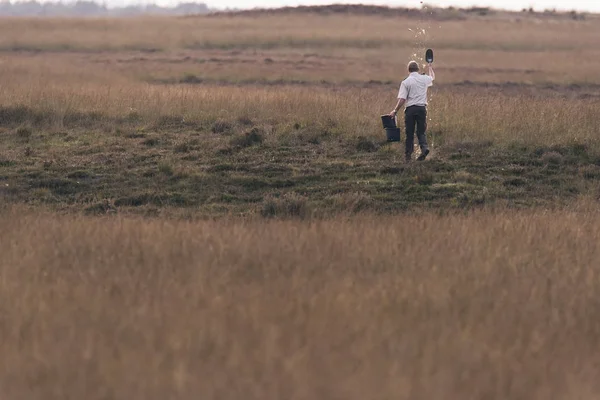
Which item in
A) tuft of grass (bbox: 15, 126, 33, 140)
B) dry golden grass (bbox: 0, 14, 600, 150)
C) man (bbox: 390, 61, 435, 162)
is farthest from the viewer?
dry golden grass (bbox: 0, 14, 600, 150)

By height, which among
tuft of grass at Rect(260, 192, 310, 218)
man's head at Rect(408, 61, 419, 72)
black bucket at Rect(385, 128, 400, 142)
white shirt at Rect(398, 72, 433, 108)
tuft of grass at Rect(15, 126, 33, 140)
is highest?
man's head at Rect(408, 61, 419, 72)

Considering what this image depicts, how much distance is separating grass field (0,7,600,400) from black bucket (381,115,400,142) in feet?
0.75

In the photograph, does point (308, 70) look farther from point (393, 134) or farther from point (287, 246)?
point (287, 246)

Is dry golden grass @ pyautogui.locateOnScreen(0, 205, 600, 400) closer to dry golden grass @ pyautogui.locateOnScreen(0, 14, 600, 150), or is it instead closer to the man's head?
the man's head

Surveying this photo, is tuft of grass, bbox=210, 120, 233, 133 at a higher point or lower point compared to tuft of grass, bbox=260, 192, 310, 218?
higher

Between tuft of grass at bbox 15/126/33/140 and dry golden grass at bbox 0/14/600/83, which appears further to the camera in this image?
dry golden grass at bbox 0/14/600/83

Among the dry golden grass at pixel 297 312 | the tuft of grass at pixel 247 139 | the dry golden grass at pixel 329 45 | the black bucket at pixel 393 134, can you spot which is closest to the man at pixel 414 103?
the black bucket at pixel 393 134

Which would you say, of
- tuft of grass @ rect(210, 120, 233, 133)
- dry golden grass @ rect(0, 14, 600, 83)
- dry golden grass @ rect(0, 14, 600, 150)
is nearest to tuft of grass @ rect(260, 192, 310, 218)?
dry golden grass @ rect(0, 14, 600, 150)

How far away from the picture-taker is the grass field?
5066 millimetres

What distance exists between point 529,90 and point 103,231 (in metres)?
22.2

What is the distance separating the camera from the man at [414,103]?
47.4 ft

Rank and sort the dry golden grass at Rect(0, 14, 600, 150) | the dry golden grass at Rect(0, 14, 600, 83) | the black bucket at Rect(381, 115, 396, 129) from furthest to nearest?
1. the dry golden grass at Rect(0, 14, 600, 83)
2. the dry golden grass at Rect(0, 14, 600, 150)
3. the black bucket at Rect(381, 115, 396, 129)

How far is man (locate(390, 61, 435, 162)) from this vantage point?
1445 cm

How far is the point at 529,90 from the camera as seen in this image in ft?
94.2
